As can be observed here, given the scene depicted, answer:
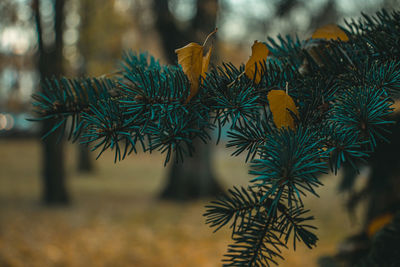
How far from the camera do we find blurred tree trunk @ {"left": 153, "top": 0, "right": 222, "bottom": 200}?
8.09 meters

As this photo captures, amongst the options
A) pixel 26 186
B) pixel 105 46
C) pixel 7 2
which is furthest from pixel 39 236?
pixel 105 46

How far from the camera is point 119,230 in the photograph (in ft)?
17.7

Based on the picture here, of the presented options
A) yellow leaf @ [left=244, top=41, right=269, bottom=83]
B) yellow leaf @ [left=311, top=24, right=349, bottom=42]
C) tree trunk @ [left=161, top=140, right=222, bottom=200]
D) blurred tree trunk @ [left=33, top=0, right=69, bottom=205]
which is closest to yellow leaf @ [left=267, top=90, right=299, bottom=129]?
yellow leaf @ [left=244, top=41, right=269, bottom=83]

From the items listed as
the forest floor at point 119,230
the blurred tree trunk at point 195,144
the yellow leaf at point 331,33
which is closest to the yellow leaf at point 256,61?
the yellow leaf at point 331,33

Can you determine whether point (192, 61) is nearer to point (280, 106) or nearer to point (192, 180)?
point (280, 106)

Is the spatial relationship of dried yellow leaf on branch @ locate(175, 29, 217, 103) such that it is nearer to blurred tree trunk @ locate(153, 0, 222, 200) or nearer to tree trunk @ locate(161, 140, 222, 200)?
blurred tree trunk @ locate(153, 0, 222, 200)

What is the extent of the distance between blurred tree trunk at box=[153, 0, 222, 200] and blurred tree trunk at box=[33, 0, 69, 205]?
2.33 metres

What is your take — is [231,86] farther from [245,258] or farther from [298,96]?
[245,258]

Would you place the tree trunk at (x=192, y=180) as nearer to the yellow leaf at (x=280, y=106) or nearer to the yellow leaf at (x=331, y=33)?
the yellow leaf at (x=331, y=33)

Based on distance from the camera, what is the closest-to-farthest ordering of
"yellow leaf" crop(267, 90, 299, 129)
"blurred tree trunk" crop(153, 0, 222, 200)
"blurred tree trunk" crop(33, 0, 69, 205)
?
"yellow leaf" crop(267, 90, 299, 129) < "blurred tree trunk" crop(33, 0, 69, 205) < "blurred tree trunk" crop(153, 0, 222, 200)

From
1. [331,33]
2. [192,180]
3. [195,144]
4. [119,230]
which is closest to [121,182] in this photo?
[192,180]

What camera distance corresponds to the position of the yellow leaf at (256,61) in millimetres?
661

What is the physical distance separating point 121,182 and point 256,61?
1193cm

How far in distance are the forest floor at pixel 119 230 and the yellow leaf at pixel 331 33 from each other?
1.49 m
